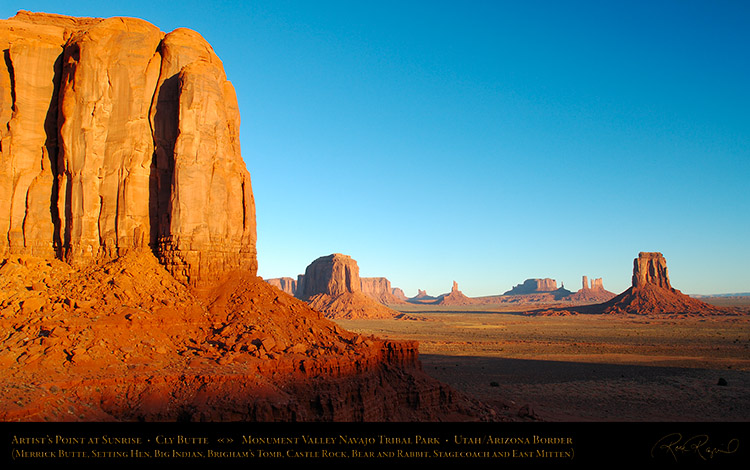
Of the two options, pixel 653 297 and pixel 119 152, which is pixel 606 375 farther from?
pixel 653 297

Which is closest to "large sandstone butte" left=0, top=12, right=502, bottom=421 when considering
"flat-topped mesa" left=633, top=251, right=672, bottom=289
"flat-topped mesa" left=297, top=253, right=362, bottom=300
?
"flat-topped mesa" left=297, top=253, right=362, bottom=300

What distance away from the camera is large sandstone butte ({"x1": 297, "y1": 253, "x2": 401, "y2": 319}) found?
122775mm

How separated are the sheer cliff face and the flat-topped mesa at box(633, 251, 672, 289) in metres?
142

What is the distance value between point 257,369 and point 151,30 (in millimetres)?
14860

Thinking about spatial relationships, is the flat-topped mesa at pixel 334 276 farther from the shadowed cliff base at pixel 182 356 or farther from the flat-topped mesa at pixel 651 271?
the shadowed cliff base at pixel 182 356

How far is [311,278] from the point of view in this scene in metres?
142

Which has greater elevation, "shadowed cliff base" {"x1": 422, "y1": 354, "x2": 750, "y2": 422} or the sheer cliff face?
the sheer cliff face

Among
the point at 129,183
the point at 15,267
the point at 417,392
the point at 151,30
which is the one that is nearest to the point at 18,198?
the point at 15,267

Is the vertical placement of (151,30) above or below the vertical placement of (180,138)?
above

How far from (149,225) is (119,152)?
3.09 metres

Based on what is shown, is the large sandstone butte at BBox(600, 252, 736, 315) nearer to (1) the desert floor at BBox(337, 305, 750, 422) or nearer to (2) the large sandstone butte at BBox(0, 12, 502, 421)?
(1) the desert floor at BBox(337, 305, 750, 422)

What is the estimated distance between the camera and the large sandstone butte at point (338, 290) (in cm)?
12278

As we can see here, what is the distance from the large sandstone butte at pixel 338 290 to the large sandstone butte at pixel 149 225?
10136 centimetres
